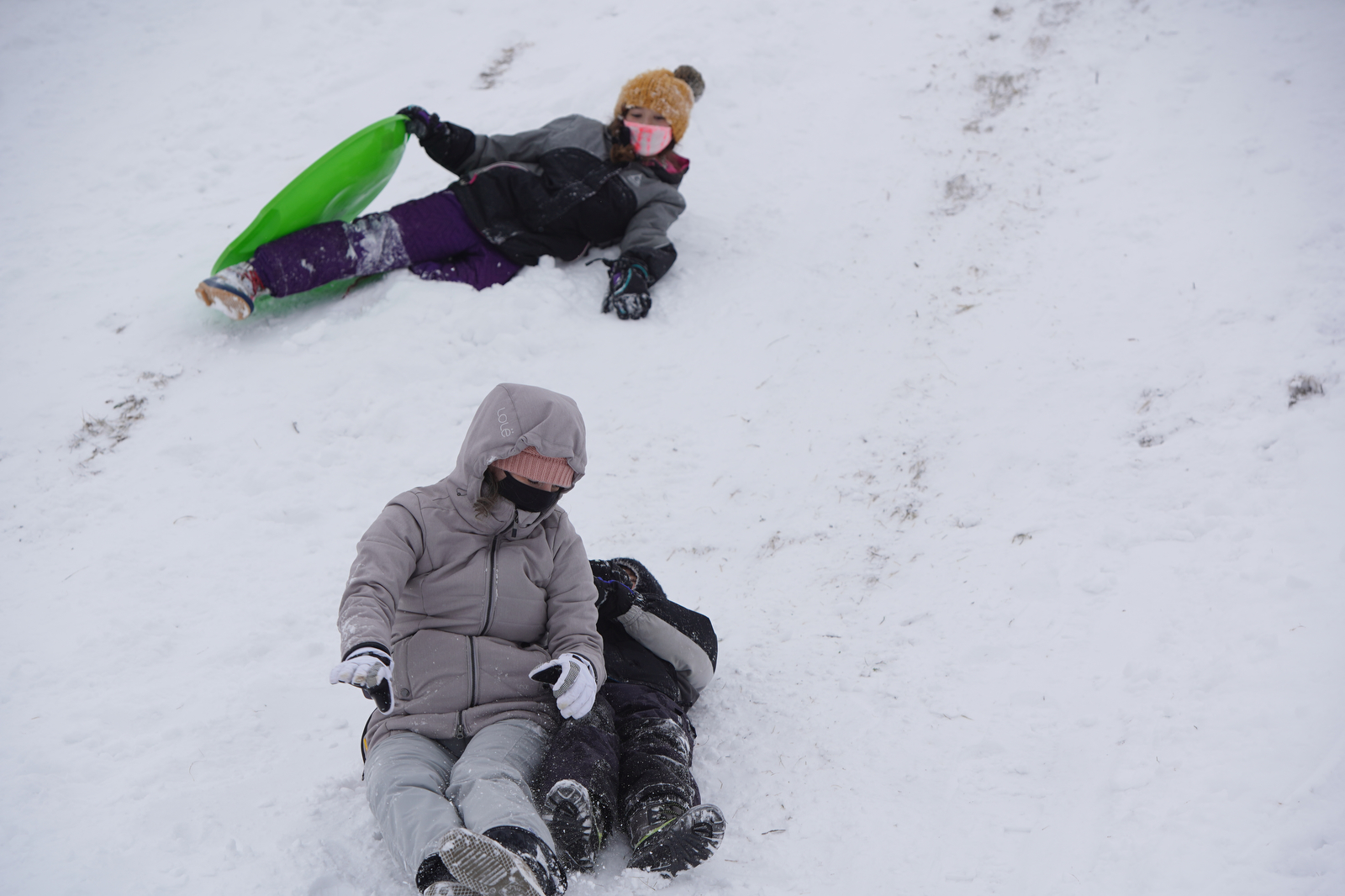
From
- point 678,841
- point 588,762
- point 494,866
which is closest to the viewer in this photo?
point 494,866

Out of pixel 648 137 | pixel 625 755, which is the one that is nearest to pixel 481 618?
pixel 625 755

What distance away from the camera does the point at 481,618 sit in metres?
2.59

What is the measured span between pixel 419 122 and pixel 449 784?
4052mm

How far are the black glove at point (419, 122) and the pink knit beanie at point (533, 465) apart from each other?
11.0ft

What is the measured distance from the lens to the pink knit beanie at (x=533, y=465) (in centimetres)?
254

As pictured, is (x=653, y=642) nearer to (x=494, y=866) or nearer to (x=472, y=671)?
(x=472, y=671)

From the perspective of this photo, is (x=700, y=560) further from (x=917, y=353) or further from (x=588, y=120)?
(x=588, y=120)

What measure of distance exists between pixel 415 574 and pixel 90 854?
1038mm

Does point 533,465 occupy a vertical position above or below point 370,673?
above

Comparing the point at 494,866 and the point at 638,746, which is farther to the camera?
the point at 638,746

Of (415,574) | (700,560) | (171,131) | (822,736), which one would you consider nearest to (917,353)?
(700,560)

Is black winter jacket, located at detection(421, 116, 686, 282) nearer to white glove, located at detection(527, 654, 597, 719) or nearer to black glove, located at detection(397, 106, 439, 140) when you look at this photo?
black glove, located at detection(397, 106, 439, 140)

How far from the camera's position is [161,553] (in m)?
3.57

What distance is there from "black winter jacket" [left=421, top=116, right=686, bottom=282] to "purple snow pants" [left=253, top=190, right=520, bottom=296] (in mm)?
122
